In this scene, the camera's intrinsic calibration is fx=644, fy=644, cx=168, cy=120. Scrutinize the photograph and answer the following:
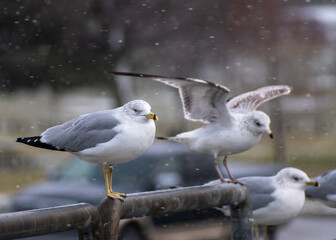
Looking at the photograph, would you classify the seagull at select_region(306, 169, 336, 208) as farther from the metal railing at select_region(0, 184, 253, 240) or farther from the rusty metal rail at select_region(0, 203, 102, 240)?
the rusty metal rail at select_region(0, 203, 102, 240)

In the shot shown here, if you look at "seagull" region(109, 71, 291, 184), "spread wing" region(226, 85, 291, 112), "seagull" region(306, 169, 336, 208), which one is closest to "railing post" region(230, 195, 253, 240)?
"seagull" region(109, 71, 291, 184)

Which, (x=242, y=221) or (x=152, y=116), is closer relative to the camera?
(x=152, y=116)

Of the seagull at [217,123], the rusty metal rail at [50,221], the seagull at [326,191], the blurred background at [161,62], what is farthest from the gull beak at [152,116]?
the blurred background at [161,62]

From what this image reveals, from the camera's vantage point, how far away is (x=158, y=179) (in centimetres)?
323

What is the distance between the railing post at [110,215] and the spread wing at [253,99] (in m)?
0.85

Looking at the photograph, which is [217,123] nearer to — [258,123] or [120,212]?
[258,123]

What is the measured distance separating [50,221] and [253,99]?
1.04 metres

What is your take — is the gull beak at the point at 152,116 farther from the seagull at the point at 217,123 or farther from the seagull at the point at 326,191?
the seagull at the point at 326,191

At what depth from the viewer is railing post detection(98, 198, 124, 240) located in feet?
3.51

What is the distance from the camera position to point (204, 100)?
1701 mm

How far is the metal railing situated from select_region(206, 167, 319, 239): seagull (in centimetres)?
43

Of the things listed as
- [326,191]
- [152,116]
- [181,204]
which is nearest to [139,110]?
[152,116]

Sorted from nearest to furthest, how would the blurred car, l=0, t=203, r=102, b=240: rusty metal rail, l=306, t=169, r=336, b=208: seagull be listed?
l=0, t=203, r=102, b=240: rusty metal rail
l=306, t=169, r=336, b=208: seagull
the blurred car

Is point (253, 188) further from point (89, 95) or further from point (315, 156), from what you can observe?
point (315, 156)
